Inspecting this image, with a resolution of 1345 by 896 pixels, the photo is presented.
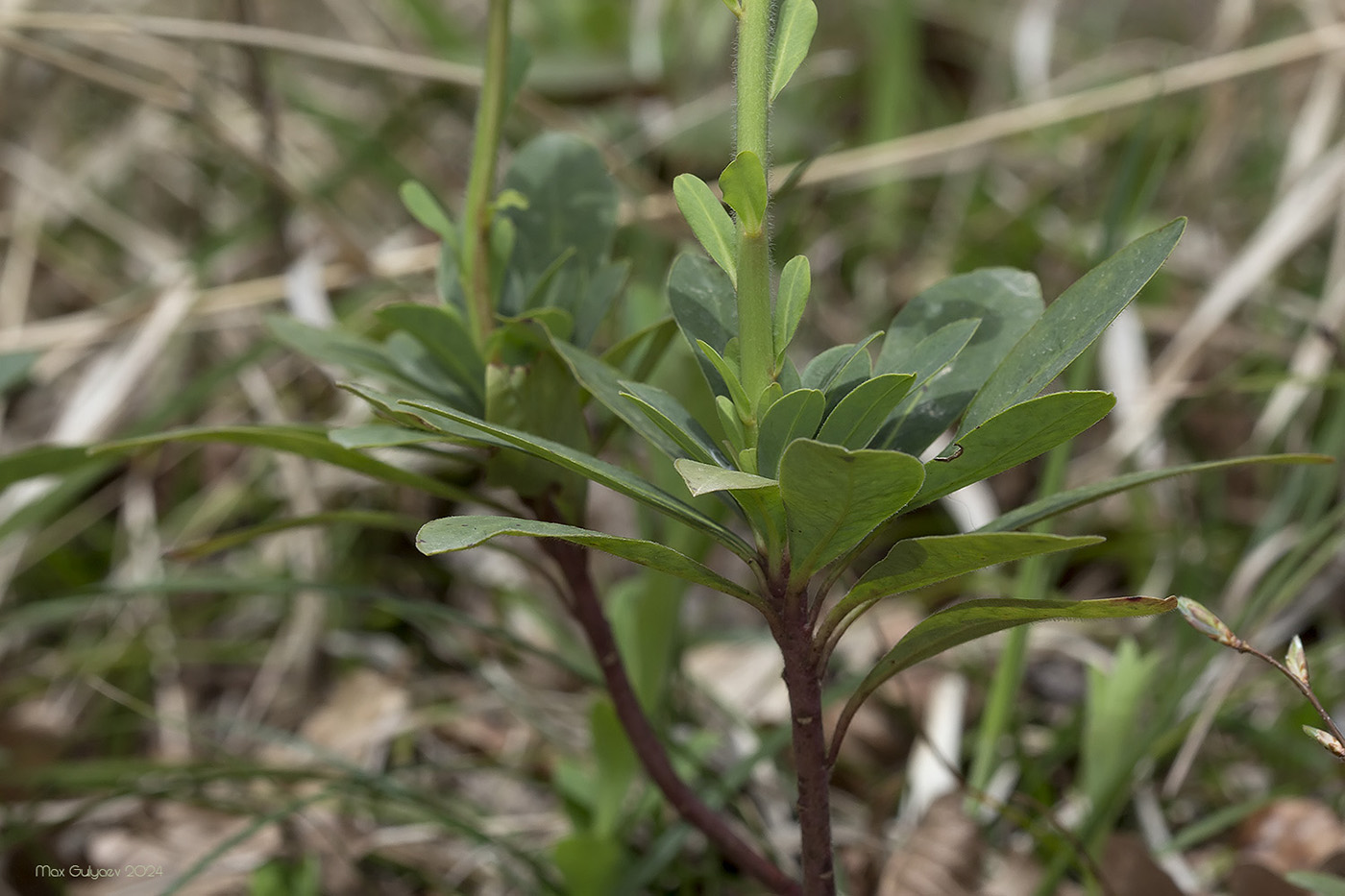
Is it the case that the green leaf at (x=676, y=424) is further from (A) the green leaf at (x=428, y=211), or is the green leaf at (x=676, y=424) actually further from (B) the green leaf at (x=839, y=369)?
(A) the green leaf at (x=428, y=211)

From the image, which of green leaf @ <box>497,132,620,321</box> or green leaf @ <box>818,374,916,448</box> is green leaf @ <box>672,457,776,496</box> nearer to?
green leaf @ <box>818,374,916,448</box>

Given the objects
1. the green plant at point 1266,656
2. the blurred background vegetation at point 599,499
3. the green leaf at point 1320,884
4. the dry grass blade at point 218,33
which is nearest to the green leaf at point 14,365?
the blurred background vegetation at point 599,499

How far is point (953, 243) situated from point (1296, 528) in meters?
0.88

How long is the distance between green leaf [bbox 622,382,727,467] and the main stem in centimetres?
9

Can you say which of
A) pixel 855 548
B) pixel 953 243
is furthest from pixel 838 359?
pixel 953 243

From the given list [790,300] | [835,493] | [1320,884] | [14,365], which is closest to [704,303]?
[790,300]

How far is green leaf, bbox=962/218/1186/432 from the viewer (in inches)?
22.7

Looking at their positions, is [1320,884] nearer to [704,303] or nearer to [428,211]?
[704,303]

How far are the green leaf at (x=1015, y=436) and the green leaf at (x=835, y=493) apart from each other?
0.15ft

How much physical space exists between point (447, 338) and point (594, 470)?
259mm

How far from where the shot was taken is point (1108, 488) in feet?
2.11

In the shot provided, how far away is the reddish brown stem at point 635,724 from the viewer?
2.69ft

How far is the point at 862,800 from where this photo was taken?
130 centimetres

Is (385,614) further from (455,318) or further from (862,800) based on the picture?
(455,318)
